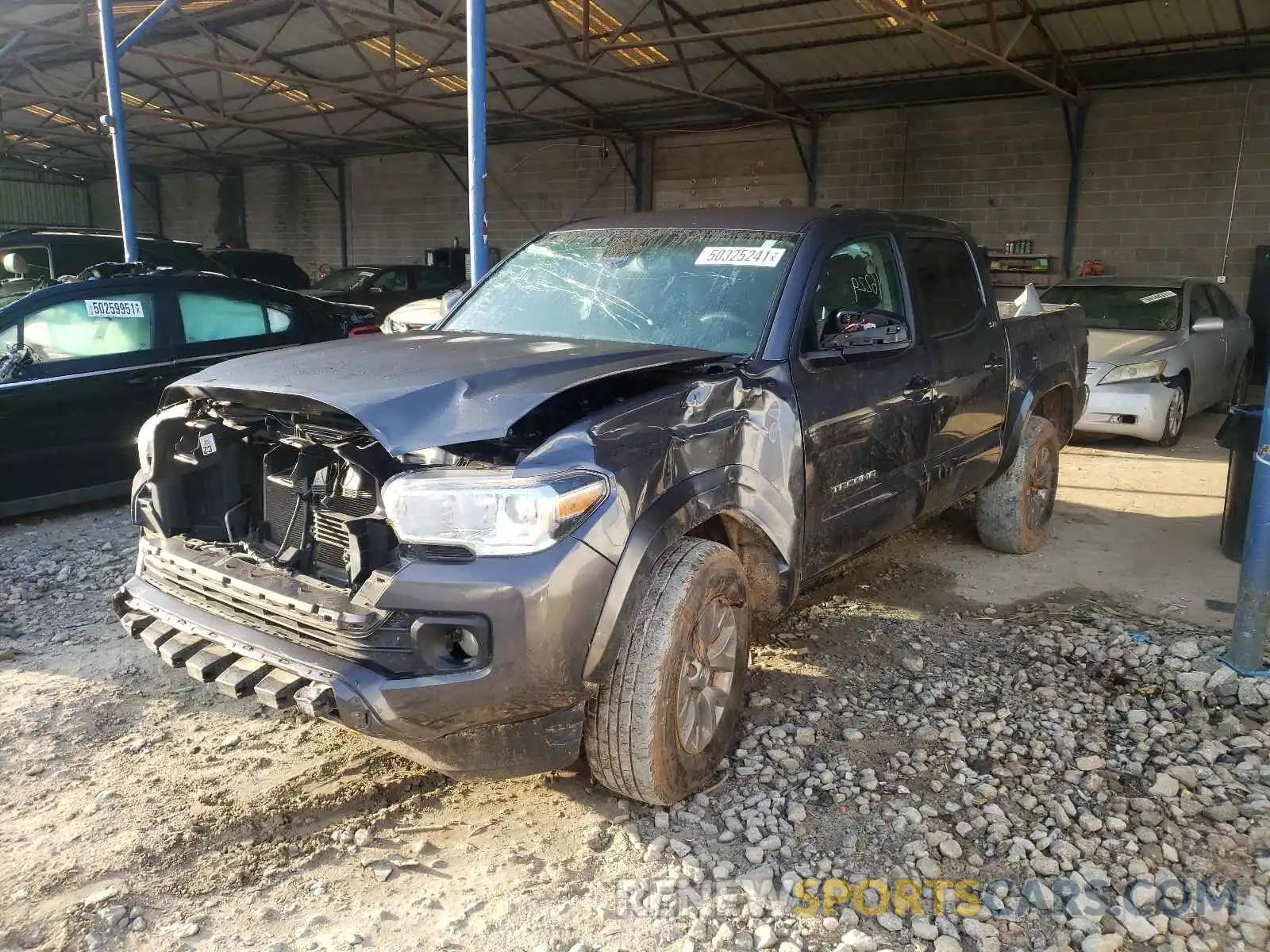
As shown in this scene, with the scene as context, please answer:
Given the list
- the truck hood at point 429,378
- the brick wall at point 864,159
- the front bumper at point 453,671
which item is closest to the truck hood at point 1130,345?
the brick wall at point 864,159

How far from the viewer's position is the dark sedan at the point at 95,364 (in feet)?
18.0

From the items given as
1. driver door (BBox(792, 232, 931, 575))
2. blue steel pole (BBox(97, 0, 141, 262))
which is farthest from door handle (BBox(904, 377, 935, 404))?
blue steel pole (BBox(97, 0, 141, 262))

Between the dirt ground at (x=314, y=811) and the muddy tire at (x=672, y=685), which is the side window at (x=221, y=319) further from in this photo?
the muddy tire at (x=672, y=685)

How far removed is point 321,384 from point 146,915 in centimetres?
145

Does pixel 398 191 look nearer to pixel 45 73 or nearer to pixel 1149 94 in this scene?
pixel 45 73

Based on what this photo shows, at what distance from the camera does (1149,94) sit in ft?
39.6

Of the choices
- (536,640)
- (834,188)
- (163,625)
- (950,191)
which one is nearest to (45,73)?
(834,188)

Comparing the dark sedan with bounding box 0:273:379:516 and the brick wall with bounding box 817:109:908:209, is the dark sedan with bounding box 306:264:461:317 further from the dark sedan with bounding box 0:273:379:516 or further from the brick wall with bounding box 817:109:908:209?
the dark sedan with bounding box 0:273:379:516

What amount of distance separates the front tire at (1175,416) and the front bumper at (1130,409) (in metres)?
0.08

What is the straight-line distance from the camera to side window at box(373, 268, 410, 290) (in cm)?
1426

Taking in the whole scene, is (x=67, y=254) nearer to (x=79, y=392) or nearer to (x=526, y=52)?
(x=79, y=392)

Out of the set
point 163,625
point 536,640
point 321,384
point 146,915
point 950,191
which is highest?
point 950,191

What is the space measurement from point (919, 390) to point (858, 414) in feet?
1.84

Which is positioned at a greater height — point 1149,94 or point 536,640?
point 1149,94
